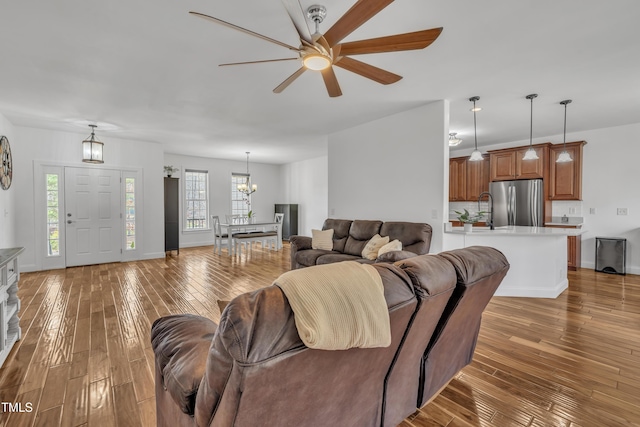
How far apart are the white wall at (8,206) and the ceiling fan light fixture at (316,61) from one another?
5.13m

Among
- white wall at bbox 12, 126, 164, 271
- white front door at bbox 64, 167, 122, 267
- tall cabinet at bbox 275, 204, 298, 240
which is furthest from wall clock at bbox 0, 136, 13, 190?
tall cabinet at bbox 275, 204, 298, 240

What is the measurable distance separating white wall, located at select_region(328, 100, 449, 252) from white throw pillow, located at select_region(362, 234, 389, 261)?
25.3 inches

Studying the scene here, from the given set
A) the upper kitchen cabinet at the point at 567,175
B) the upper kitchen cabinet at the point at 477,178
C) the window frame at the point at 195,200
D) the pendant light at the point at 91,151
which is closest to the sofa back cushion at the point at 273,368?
the pendant light at the point at 91,151

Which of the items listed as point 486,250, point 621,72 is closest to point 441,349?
point 486,250

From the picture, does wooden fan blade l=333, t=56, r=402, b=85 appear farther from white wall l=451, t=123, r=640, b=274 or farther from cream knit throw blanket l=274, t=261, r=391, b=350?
white wall l=451, t=123, r=640, b=274

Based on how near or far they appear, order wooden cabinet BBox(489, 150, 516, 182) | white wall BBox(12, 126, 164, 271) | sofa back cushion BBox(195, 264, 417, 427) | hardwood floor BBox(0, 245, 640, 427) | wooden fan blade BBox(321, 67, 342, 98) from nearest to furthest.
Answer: sofa back cushion BBox(195, 264, 417, 427)
hardwood floor BBox(0, 245, 640, 427)
wooden fan blade BBox(321, 67, 342, 98)
white wall BBox(12, 126, 164, 271)
wooden cabinet BBox(489, 150, 516, 182)

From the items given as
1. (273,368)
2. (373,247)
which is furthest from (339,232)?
(273,368)

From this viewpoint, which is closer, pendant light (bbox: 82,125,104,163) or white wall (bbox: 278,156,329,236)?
pendant light (bbox: 82,125,104,163)

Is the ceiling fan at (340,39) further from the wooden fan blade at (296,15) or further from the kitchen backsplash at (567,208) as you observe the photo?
the kitchen backsplash at (567,208)

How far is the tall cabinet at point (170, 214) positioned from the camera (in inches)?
264

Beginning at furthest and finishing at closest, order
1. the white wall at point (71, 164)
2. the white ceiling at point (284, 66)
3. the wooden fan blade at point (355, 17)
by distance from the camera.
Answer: the white wall at point (71, 164), the white ceiling at point (284, 66), the wooden fan blade at point (355, 17)

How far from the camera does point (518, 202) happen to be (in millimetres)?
5602

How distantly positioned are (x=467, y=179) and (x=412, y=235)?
3.64 meters

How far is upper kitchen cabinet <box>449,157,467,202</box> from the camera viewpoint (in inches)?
261
